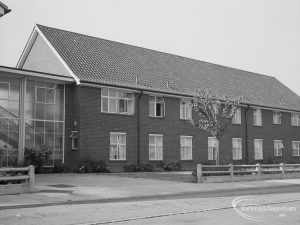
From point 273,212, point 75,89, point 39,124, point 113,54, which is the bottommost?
point 273,212

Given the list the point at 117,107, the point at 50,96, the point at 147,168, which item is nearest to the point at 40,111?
the point at 50,96

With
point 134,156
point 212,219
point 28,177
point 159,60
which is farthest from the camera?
point 159,60

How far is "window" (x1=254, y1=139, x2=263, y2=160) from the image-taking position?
1573 inches

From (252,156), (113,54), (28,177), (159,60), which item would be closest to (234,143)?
(252,156)

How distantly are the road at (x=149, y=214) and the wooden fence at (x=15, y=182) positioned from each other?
→ 11.0 ft

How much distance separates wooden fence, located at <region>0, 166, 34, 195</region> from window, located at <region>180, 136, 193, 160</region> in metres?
18.9

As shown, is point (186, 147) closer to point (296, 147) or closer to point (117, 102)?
point (117, 102)

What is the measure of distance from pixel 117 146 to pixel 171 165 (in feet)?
16.3

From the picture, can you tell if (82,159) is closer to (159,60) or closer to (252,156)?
(159,60)

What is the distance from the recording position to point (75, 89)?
28.3 meters

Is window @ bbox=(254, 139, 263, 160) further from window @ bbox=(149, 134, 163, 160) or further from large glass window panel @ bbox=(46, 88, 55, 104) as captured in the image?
large glass window panel @ bbox=(46, 88, 55, 104)

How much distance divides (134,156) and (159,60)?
10.9m

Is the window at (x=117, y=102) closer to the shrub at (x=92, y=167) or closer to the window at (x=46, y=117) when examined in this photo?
the window at (x=46, y=117)

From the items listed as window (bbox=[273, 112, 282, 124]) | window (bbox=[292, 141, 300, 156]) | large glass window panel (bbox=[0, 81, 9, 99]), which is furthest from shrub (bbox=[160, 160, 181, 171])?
window (bbox=[292, 141, 300, 156])
